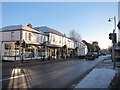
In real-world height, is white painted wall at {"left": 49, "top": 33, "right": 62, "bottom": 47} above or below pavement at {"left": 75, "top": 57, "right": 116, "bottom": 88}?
above

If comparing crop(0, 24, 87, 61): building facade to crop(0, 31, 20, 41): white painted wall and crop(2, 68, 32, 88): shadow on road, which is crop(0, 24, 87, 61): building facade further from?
crop(2, 68, 32, 88): shadow on road

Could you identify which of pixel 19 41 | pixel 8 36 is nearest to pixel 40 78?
pixel 19 41

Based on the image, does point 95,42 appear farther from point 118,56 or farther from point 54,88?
point 54,88

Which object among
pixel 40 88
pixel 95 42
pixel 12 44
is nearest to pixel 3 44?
pixel 12 44

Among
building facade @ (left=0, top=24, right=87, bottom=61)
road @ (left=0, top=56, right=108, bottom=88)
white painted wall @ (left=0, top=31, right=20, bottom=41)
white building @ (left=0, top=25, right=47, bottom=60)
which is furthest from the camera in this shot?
white painted wall @ (left=0, top=31, right=20, bottom=41)

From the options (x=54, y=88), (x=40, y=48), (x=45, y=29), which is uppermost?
(x=45, y=29)

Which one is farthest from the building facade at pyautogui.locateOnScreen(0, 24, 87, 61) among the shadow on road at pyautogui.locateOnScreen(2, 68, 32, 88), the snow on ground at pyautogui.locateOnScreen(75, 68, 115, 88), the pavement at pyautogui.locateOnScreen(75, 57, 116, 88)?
the snow on ground at pyautogui.locateOnScreen(75, 68, 115, 88)

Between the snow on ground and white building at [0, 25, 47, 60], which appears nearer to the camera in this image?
the snow on ground

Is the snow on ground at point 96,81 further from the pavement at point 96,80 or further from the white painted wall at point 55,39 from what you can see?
the white painted wall at point 55,39

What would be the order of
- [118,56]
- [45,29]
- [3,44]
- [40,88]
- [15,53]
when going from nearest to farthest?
[40,88] < [118,56] < [15,53] < [3,44] < [45,29]

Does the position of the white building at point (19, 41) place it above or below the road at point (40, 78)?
above

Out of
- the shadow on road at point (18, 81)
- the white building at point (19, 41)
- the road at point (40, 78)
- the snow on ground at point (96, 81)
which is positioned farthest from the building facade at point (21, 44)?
the snow on ground at point (96, 81)

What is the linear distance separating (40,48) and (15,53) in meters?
7.93

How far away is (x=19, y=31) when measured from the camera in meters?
29.6
